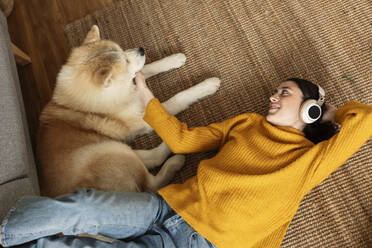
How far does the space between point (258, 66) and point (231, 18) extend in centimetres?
42

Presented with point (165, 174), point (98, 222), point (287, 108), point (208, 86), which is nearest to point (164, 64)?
point (208, 86)

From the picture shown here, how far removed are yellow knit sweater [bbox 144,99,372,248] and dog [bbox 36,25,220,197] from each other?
0.91ft

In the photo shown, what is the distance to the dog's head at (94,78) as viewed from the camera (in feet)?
5.00

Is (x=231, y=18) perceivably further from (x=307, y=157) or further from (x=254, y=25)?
(x=307, y=157)

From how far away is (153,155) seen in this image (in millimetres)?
1693

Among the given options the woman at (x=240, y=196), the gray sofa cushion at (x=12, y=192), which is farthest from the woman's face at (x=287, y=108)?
the gray sofa cushion at (x=12, y=192)

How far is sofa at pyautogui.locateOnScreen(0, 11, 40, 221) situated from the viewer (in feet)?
3.98

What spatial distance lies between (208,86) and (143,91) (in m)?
0.45

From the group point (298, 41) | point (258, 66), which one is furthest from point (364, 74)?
point (258, 66)

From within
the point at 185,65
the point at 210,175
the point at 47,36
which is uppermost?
the point at 47,36

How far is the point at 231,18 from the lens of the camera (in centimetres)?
197

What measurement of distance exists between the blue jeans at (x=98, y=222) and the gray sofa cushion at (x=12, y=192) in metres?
0.14

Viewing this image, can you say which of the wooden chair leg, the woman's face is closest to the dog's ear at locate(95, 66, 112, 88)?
the woman's face

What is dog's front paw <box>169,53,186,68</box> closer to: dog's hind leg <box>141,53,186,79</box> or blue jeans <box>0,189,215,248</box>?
dog's hind leg <box>141,53,186,79</box>
